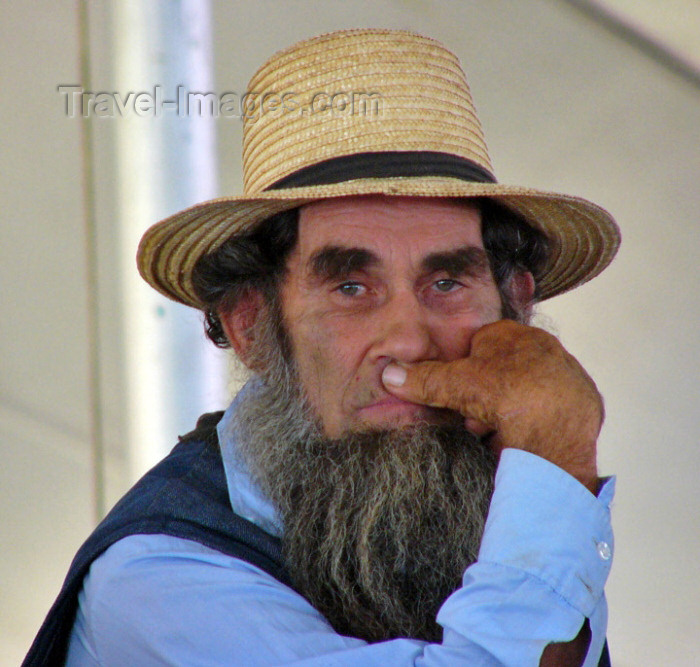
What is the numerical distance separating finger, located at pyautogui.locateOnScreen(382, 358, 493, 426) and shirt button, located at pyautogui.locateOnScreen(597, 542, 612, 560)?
1.03 ft

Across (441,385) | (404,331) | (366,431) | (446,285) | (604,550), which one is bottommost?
(604,550)

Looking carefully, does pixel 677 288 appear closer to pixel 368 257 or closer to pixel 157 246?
pixel 368 257

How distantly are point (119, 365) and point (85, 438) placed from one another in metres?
0.51

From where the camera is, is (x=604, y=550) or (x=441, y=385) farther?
(x=441, y=385)

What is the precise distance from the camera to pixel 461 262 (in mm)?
2039

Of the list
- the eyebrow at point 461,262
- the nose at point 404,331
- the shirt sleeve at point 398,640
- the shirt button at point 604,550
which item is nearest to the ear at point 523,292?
the eyebrow at point 461,262

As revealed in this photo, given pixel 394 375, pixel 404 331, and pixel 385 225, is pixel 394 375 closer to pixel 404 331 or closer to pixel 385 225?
pixel 404 331

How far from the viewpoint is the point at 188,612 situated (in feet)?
5.04

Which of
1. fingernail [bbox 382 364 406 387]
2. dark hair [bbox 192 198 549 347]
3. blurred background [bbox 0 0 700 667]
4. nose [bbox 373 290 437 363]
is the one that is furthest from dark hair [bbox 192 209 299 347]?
blurred background [bbox 0 0 700 667]

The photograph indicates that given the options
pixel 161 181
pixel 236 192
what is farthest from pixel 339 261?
pixel 236 192

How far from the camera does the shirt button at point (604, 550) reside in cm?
154

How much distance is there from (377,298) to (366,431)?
31 centimetres

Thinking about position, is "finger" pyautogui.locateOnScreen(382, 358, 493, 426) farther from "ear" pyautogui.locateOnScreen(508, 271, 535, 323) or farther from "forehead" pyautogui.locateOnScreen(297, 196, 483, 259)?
"ear" pyautogui.locateOnScreen(508, 271, 535, 323)

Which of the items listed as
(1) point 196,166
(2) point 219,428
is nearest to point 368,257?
(2) point 219,428
